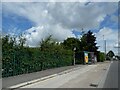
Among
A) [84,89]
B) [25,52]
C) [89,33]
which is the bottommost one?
[84,89]

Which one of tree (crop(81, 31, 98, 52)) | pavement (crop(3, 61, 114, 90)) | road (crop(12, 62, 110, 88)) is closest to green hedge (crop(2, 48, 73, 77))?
pavement (crop(3, 61, 114, 90))

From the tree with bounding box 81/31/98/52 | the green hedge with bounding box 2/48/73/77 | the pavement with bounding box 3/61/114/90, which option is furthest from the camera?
the tree with bounding box 81/31/98/52

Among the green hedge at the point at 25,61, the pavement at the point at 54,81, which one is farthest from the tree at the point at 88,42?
the pavement at the point at 54,81

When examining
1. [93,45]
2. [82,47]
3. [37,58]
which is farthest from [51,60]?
[93,45]

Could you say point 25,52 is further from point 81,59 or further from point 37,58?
point 81,59

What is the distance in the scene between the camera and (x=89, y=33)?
3307 inches

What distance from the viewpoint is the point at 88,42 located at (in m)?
79.8

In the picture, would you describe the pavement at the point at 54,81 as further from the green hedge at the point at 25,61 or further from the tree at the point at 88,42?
the tree at the point at 88,42

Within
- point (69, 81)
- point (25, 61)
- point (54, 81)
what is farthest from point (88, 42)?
point (54, 81)

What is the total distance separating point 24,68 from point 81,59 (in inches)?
1174

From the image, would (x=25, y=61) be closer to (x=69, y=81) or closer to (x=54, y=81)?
(x=54, y=81)

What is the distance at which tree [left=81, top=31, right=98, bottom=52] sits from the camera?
73.9 metres

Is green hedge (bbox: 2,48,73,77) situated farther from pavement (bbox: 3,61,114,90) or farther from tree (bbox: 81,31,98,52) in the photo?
tree (bbox: 81,31,98,52)

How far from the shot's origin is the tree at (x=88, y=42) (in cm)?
7394
